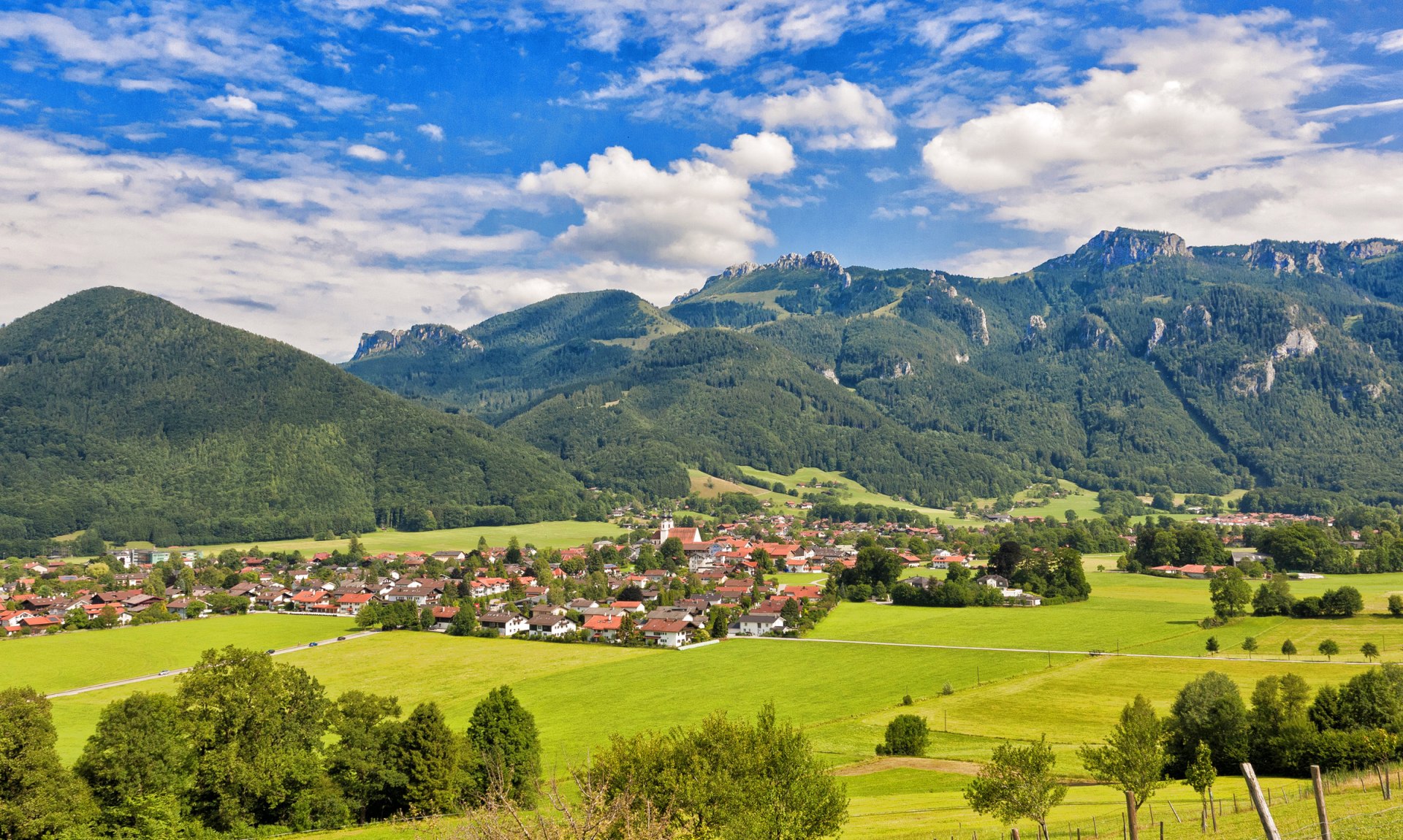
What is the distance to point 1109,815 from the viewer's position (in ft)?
95.3

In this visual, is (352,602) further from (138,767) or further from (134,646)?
(138,767)

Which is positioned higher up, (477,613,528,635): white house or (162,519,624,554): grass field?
(162,519,624,554): grass field

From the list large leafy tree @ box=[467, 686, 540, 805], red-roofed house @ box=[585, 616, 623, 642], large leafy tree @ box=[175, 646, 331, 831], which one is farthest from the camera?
red-roofed house @ box=[585, 616, 623, 642]

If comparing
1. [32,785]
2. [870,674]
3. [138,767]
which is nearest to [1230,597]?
[870,674]

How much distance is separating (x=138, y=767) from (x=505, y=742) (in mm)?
14677

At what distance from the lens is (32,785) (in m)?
31.6

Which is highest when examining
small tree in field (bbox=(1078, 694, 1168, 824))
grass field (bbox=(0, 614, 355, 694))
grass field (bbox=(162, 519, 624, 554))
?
grass field (bbox=(162, 519, 624, 554))

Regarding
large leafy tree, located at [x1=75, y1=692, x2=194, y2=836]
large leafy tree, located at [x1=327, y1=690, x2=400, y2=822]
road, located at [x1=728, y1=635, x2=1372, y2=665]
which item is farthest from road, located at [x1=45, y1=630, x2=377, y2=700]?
road, located at [x1=728, y1=635, x2=1372, y2=665]

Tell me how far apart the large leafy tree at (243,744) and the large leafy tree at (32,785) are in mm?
4368

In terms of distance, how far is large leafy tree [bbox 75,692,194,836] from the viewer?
33438 millimetres

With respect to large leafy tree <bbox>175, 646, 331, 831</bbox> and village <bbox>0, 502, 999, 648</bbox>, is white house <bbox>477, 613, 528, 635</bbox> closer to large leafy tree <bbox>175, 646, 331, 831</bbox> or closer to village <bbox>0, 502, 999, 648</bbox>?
village <bbox>0, 502, 999, 648</bbox>

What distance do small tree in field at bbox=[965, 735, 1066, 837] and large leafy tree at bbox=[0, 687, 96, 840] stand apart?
3074 cm

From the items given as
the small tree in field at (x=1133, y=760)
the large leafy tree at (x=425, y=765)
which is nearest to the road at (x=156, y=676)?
the large leafy tree at (x=425, y=765)

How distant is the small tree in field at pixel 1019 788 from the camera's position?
2525 centimetres
